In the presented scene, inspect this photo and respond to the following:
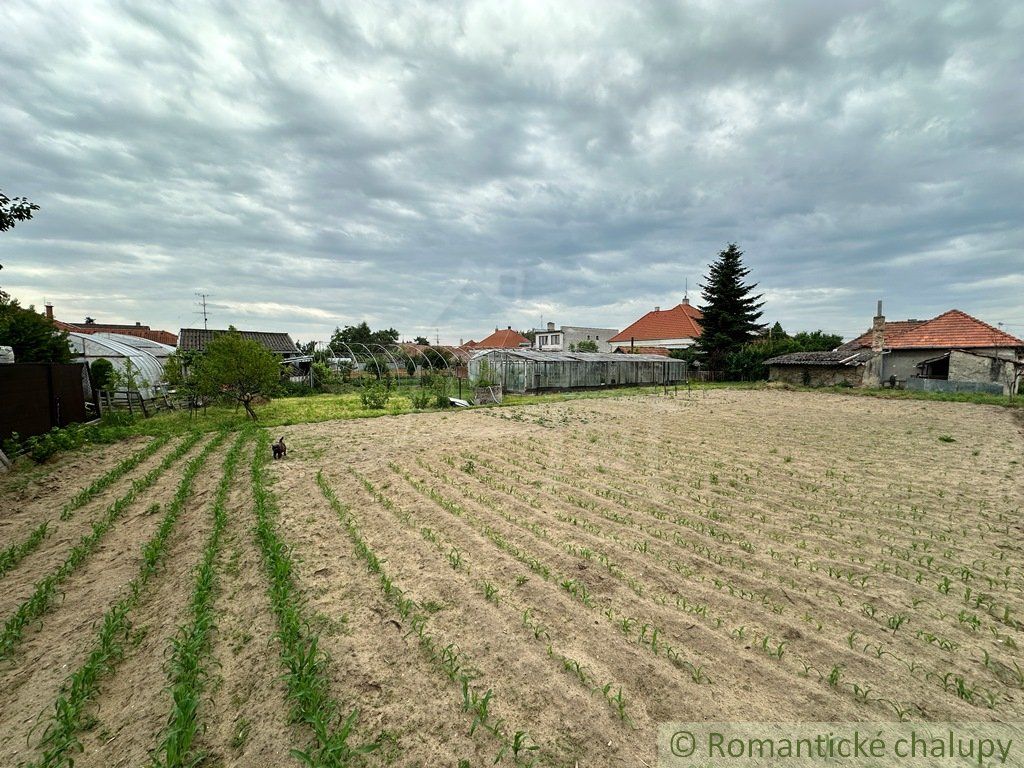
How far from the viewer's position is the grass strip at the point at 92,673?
2496 mm

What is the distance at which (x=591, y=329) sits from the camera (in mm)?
56656

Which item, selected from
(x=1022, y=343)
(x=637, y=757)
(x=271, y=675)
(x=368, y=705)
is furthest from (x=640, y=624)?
(x=1022, y=343)

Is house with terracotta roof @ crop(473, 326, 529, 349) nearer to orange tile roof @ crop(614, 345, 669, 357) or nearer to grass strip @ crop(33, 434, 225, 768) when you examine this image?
orange tile roof @ crop(614, 345, 669, 357)

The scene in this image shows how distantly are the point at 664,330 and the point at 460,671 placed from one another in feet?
157

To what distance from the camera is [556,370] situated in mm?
26234

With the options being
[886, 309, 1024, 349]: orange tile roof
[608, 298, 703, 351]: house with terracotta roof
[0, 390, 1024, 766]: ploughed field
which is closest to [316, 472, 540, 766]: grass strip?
[0, 390, 1024, 766]: ploughed field

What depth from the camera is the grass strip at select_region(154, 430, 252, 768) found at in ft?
7.80

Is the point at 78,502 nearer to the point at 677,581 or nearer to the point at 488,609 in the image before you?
the point at 488,609

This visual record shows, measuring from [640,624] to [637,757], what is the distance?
3.93 ft

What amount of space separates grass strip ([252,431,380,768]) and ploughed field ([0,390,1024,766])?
2 cm

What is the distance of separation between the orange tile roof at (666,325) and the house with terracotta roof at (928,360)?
15871 mm

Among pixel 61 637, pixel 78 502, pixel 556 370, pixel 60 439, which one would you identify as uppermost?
pixel 556 370

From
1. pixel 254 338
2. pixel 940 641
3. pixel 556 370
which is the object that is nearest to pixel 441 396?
pixel 556 370

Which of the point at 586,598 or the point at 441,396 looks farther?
the point at 441,396
